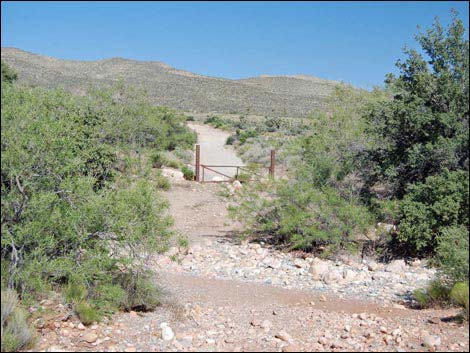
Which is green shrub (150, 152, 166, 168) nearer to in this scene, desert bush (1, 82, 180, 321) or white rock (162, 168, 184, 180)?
white rock (162, 168, 184, 180)

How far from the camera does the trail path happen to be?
22.5 ft

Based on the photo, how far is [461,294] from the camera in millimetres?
7355

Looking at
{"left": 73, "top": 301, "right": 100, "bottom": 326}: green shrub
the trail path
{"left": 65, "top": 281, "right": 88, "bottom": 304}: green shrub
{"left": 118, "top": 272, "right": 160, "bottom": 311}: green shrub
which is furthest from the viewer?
{"left": 118, "top": 272, "right": 160, "bottom": 311}: green shrub

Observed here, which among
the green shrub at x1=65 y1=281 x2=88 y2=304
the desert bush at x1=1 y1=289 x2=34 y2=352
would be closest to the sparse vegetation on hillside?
the green shrub at x1=65 y1=281 x2=88 y2=304

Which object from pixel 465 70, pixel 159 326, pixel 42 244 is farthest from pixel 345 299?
pixel 465 70

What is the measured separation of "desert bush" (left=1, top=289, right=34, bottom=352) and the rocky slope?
58.5 m

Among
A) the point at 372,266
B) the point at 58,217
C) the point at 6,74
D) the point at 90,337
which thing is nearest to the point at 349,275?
the point at 372,266

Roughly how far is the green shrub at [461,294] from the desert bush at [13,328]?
5513mm

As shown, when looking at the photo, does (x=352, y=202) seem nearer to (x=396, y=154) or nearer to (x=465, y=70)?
(x=396, y=154)

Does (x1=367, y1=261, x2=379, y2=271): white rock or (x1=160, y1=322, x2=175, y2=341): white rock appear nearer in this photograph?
(x1=160, y1=322, x2=175, y2=341): white rock

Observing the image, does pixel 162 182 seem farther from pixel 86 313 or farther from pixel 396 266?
pixel 86 313

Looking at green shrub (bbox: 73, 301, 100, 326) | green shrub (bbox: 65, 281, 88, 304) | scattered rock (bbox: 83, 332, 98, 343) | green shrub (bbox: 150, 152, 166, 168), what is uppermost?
green shrub (bbox: 150, 152, 166, 168)

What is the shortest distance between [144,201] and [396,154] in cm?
724

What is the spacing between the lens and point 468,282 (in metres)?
7.48
